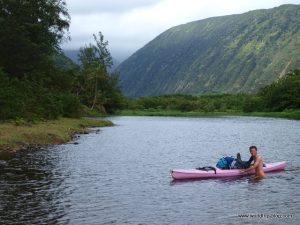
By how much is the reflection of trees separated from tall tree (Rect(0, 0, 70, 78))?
87.1ft

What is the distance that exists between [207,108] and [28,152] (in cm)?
13037

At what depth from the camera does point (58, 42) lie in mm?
73938

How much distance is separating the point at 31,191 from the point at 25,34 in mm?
41700

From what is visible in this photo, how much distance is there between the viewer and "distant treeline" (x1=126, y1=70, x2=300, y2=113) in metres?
139

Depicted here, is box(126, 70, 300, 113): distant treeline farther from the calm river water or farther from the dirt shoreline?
the calm river water

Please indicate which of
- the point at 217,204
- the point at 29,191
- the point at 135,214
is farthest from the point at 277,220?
the point at 29,191

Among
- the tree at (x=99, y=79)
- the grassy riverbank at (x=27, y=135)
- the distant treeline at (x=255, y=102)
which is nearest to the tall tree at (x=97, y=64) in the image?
the tree at (x=99, y=79)

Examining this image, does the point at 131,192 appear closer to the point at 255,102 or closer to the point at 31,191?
the point at 31,191

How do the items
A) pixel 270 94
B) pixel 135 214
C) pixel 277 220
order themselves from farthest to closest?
pixel 270 94
pixel 135 214
pixel 277 220

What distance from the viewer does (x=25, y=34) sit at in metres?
60.6

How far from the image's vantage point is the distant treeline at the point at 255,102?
13900 centimetres

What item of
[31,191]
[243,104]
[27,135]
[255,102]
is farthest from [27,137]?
[243,104]

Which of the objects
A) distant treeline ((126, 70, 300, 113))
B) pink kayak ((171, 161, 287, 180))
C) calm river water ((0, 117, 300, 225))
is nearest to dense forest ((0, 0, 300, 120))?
calm river water ((0, 117, 300, 225))

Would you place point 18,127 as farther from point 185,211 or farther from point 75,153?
point 185,211
